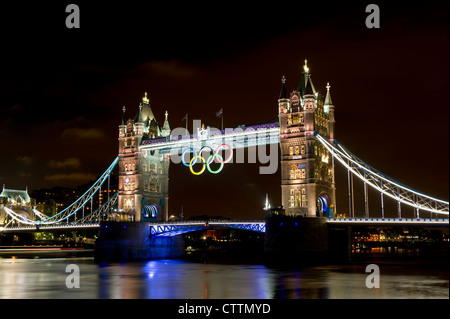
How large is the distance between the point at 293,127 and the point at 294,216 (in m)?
11.1

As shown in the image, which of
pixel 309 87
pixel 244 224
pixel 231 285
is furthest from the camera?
pixel 244 224

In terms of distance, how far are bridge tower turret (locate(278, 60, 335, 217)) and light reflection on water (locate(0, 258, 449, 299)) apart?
1362cm

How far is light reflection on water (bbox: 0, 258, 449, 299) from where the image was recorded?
105ft

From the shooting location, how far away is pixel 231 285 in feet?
124

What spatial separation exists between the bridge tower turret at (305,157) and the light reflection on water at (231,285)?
13.6 metres

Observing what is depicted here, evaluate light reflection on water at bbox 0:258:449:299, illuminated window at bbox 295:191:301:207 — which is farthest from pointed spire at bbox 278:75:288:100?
light reflection on water at bbox 0:258:449:299

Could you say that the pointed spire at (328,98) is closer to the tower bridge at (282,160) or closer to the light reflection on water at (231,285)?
the tower bridge at (282,160)

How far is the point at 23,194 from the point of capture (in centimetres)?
13575

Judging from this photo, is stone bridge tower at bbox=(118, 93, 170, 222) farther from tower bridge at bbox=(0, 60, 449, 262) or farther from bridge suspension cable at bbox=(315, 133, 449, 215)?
bridge suspension cable at bbox=(315, 133, 449, 215)

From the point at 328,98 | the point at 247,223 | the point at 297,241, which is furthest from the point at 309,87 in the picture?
the point at 297,241

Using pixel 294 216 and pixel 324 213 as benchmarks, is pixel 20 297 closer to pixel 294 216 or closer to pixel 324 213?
pixel 294 216

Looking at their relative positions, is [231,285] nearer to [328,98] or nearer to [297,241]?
[297,241]

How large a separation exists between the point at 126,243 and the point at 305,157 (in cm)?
2670

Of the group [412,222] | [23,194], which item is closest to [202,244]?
[23,194]
